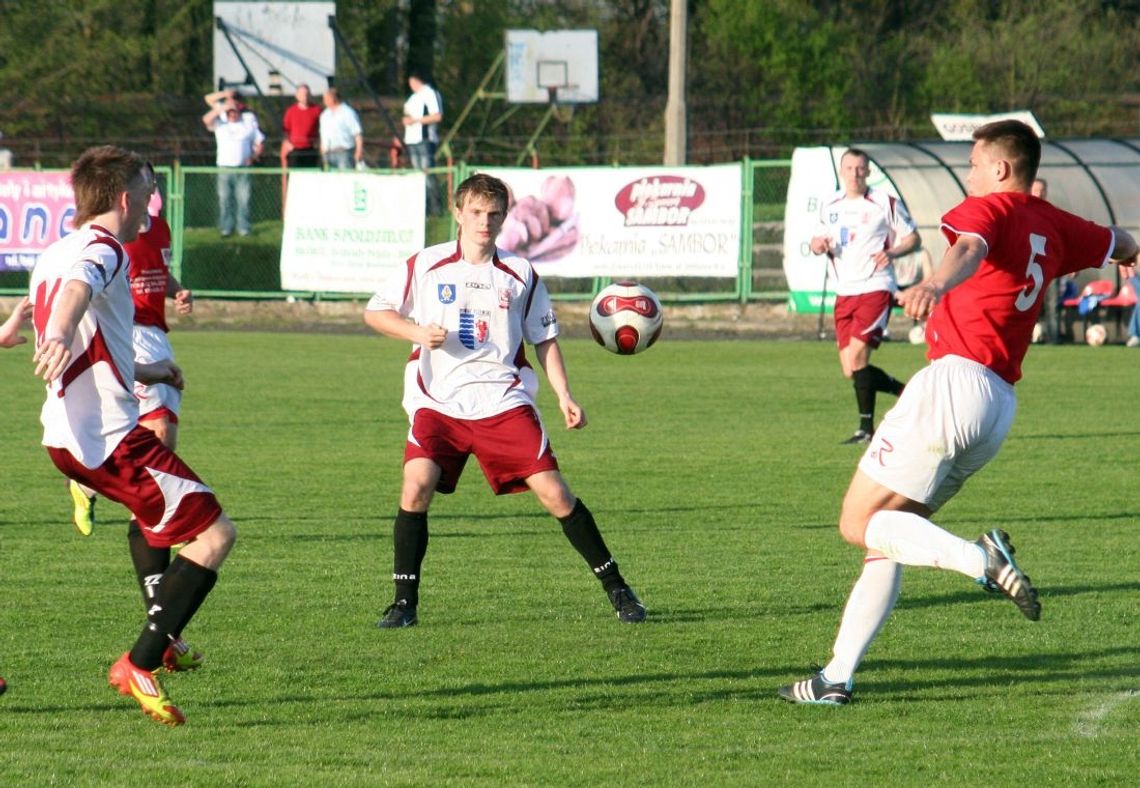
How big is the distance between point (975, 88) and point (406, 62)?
13.5m

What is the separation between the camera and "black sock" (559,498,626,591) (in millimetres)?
7012

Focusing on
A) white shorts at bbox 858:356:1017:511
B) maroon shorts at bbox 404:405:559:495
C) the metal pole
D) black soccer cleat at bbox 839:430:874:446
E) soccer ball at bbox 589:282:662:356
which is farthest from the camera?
the metal pole

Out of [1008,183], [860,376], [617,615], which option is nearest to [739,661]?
[617,615]

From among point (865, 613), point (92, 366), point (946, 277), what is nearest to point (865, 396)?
point (865, 613)

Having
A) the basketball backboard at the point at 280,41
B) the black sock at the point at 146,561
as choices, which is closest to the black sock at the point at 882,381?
the black sock at the point at 146,561

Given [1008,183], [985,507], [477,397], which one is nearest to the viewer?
[1008,183]

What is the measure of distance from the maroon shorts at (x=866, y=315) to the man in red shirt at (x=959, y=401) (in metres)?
7.37

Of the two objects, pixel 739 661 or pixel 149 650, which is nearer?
pixel 149 650

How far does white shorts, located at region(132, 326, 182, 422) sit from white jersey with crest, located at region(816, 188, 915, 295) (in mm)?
5824

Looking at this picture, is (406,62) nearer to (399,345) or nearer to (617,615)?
(399,345)

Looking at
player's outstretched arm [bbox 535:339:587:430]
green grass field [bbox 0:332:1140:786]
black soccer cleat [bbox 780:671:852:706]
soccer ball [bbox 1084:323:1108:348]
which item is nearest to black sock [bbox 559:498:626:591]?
green grass field [bbox 0:332:1140:786]

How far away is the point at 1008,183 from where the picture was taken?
5418 mm

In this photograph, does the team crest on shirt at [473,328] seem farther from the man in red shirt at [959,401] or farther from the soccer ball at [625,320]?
the man in red shirt at [959,401]

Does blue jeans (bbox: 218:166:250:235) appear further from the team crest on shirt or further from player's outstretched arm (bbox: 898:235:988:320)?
player's outstretched arm (bbox: 898:235:988:320)
